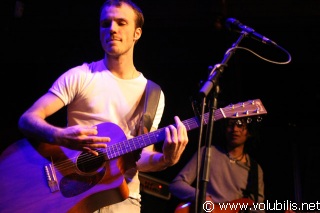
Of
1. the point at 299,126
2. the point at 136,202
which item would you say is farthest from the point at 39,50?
the point at 299,126

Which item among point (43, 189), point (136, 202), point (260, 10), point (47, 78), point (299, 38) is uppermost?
point (260, 10)

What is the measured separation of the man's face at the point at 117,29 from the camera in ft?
9.81

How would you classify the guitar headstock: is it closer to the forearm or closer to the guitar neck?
the guitar neck

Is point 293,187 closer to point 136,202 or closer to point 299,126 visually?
point 299,126

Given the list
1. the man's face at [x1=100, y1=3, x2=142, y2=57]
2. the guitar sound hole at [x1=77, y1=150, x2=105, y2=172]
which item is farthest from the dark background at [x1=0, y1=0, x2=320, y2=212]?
the guitar sound hole at [x1=77, y1=150, x2=105, y2=172]

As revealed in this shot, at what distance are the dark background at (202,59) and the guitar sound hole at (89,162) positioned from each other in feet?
7.83

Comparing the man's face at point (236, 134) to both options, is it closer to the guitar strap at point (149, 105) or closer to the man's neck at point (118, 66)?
the guitar strap at point (149, 105)

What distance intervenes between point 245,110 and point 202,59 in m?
2.31

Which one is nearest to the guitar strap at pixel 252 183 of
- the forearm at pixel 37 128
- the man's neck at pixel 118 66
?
the man's neck at pixel 118 66

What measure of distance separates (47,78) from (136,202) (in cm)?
301

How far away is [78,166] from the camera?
2594 mm

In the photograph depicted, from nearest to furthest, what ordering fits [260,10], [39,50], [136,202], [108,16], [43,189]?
[43,189], [136,202], [108,16], [260,10], [39,50]

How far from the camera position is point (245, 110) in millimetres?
2678

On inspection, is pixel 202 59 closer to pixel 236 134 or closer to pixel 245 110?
pixel 236 134
